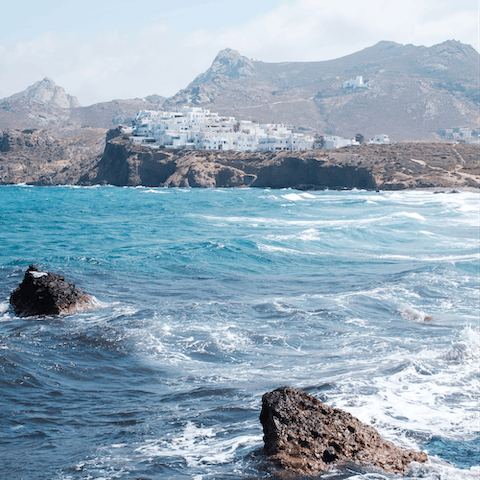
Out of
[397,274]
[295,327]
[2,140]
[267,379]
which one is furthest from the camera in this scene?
[2,140]

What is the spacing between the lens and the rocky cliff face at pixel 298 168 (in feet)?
277

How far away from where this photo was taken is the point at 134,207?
54.1 meters

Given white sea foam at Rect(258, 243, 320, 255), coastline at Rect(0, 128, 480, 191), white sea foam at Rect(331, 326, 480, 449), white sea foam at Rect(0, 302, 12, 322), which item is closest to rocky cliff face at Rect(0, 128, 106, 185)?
coastline at Rect(0, 128, 480, 191)

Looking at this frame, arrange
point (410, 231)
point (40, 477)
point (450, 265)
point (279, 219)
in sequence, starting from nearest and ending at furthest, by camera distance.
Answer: point (40, 477) < point (450, 265) < point (410, 231) < point (279, 219)

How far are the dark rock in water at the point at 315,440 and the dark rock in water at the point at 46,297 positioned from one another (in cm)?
894

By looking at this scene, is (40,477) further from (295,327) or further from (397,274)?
(397,274)

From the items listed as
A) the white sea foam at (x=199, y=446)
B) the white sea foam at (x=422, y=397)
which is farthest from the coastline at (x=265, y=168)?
the white sea foam at (x=199, y=446)

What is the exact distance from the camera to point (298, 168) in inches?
3708

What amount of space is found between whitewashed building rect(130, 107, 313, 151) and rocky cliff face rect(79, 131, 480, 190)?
7.18 m

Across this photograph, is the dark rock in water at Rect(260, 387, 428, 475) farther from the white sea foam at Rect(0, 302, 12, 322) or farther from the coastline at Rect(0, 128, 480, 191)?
the coastline at Rect(0, 128, 480, 191)

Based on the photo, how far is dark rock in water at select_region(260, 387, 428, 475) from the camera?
5473 millimetres

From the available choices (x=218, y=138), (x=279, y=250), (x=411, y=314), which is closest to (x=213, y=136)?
(x=218, y=138)

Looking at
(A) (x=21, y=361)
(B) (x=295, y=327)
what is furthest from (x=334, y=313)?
(A) (x=21, y=361)

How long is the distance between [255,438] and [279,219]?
3509 centimetres
